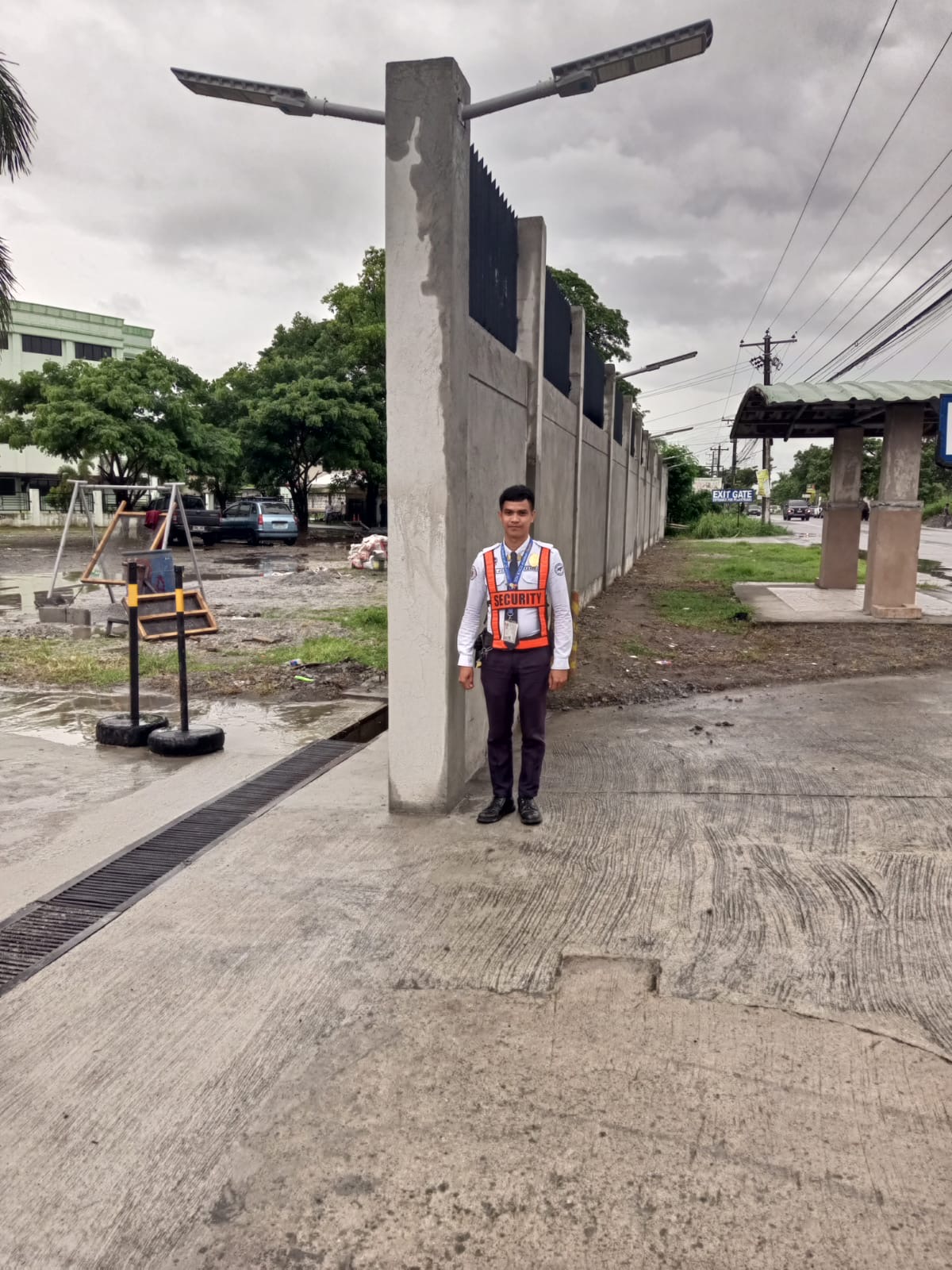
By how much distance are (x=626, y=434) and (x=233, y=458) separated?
742 inches

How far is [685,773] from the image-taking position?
5.73 metres

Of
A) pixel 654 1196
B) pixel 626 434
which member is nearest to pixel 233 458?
pixel 626 434

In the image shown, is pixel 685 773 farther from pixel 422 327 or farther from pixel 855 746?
pixel 422 327

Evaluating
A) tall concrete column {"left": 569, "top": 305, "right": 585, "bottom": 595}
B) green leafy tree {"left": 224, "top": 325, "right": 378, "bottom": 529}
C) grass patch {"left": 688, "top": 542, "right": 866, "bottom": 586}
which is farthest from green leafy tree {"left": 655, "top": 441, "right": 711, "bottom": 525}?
tall concrete column {"left": 569, "top": 305, "right": 585, "bottom": 595}

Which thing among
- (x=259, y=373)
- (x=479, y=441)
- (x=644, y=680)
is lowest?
(x=644, y=680)

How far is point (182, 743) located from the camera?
640 cm

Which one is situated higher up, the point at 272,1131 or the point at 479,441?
the point at 479,441

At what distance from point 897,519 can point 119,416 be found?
2605 centimetres

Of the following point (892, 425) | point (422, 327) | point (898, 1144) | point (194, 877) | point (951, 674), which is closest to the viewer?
point (898, 1144)

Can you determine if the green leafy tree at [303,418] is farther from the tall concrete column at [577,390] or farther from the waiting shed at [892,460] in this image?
the tall concrete column at [577,390]

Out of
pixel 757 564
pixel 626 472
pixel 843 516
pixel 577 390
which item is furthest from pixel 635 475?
pixel 577 390

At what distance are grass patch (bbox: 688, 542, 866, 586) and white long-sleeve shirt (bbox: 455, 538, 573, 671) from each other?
1472cm

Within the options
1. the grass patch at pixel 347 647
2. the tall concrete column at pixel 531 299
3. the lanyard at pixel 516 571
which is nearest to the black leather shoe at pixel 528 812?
the lanyard at pixel 516 571

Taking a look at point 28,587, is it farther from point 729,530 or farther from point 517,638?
point 729,530
